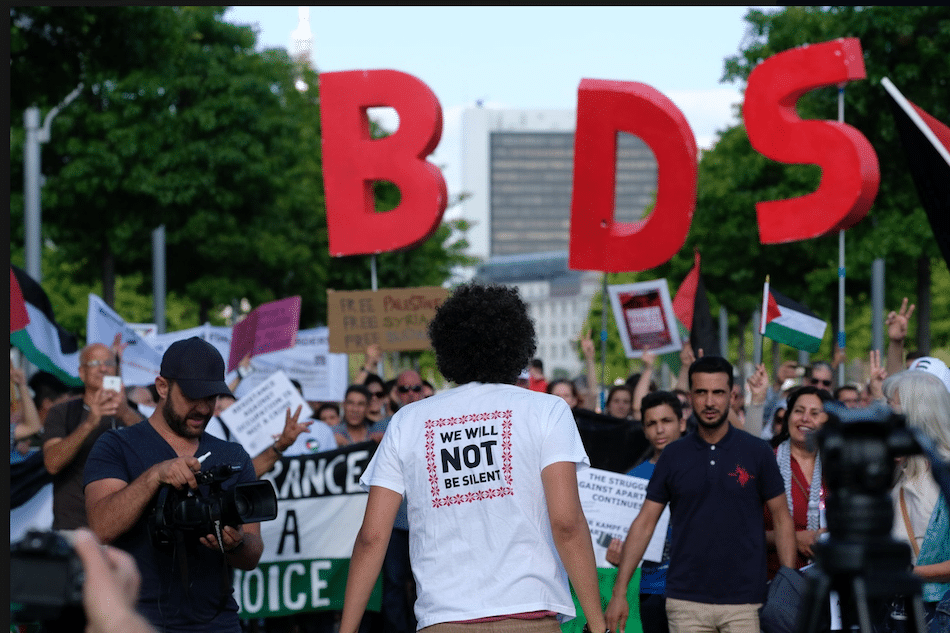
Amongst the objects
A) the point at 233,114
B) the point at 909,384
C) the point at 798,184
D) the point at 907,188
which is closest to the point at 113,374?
the point at 909,384

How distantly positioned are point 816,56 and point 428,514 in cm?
1060

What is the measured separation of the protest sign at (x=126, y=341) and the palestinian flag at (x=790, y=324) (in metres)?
5.11

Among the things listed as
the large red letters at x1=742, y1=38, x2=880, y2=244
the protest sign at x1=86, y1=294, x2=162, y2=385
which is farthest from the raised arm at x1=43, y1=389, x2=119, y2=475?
the large red letters at x1=742, y1=38, x2=880, y2=244

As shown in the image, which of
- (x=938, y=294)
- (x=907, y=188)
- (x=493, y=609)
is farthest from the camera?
(x=938, y=294)

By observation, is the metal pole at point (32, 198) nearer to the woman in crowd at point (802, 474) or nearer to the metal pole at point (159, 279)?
the metal pole at point (159, 279)

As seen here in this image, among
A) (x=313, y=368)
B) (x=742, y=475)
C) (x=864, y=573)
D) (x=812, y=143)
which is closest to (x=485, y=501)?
(x=864, y=573)

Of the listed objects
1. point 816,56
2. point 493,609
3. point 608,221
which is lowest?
point 493,609

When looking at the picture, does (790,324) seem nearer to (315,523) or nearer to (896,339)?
(896,339)

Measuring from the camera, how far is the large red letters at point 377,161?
13.7 metres

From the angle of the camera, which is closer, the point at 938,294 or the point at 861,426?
the point at 861,426

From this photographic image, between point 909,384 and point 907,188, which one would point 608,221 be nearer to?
point 909,384

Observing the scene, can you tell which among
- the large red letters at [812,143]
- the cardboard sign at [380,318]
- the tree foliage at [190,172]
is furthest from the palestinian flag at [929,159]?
the tree foliage at [190,172]

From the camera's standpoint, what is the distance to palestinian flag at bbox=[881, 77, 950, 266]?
6.61 metres

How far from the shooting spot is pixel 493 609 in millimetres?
3734
